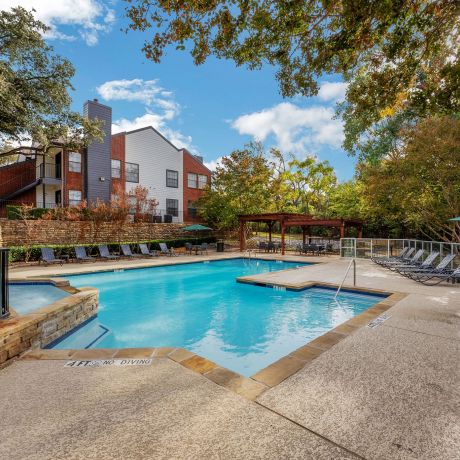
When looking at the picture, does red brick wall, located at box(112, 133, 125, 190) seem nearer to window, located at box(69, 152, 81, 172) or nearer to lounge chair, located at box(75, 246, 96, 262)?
window, located at box(69, 152, 81, 172)

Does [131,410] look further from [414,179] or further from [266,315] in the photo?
[414,179]

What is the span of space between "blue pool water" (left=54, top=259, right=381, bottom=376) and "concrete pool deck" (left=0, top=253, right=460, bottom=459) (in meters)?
2.14

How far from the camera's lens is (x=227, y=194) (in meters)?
26.0

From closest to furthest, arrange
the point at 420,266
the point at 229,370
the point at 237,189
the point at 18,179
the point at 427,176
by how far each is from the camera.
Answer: the point at 229,370 < the point at 420,266 < the point at 427,176 < the point at 18,179 < the point at 237,189

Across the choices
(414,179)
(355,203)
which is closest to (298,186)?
(355,203)

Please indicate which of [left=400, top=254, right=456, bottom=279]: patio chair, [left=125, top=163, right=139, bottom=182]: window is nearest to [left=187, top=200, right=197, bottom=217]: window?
[left=125, top=163, right=139, bottom=182]: window

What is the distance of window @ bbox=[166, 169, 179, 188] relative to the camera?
90.3ft

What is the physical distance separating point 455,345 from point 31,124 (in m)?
15.4

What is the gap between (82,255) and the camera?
15.3 m

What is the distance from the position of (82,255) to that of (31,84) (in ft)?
26.8

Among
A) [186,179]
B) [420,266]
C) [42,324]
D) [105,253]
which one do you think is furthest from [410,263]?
[186,179]

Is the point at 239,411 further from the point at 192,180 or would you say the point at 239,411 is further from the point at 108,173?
the point at 192,180

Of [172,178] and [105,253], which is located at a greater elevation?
[172,178]

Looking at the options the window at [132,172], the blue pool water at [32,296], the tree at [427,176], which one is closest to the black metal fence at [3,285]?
the blue pool water at [32,296]
